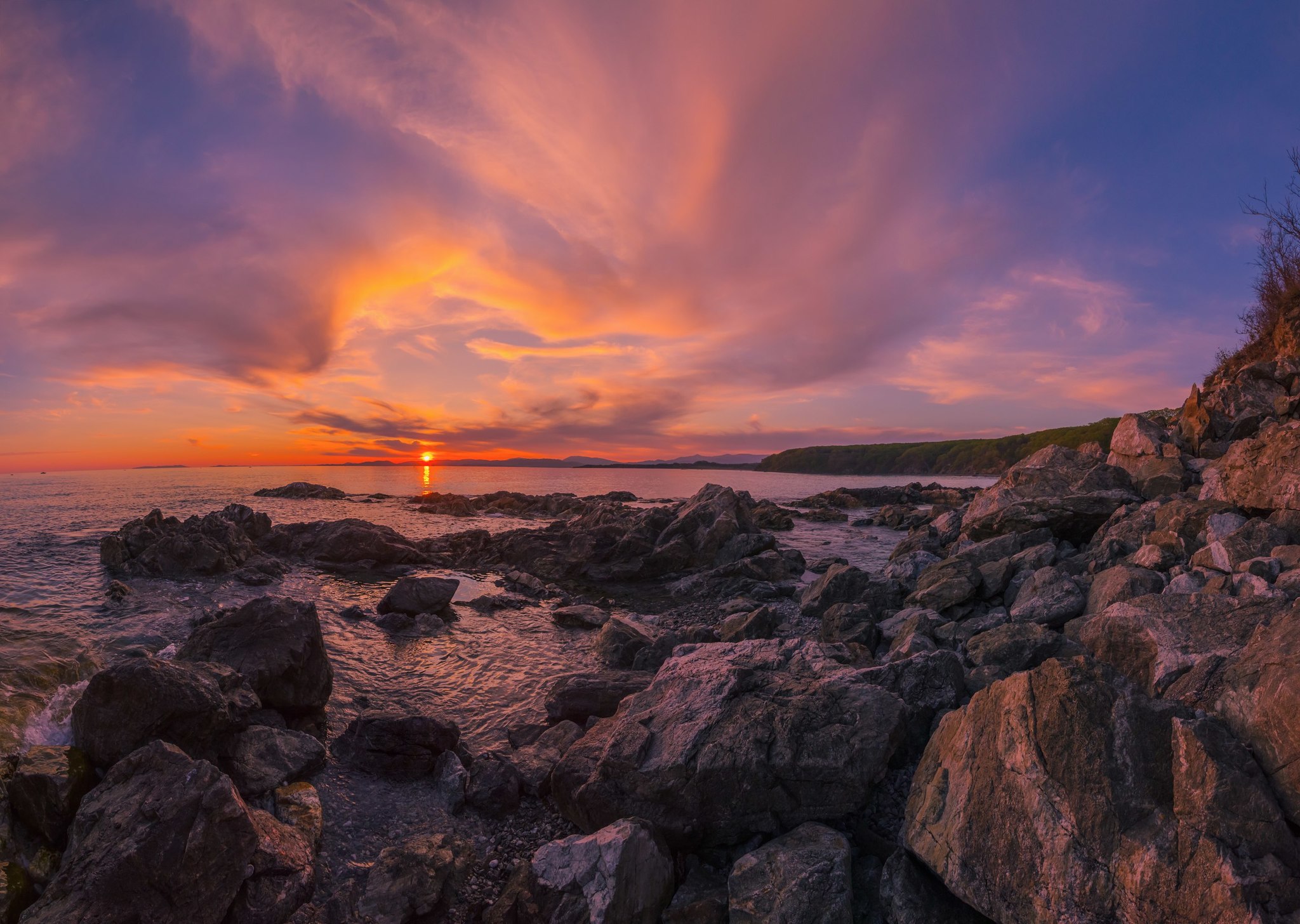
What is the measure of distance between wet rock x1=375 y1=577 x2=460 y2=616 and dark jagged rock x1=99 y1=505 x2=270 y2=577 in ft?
38.4

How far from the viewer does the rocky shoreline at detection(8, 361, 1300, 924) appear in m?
5.02

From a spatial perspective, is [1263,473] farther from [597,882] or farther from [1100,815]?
[597,882]

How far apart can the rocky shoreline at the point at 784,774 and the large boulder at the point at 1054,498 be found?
3.75m

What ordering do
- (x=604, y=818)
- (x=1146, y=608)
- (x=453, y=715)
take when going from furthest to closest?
(x=453, y=715) → (x=1146, y=608) → (x=604, y=818)

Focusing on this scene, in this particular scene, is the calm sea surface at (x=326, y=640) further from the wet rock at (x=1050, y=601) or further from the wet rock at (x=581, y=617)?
the wet rock at (x=1050, y=601)

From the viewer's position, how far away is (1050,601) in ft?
39.8

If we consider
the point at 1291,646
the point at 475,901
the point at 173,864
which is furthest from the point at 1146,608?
the point at 173,864

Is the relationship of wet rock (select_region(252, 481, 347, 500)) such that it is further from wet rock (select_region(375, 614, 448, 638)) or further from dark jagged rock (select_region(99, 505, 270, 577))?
wet rock (select_region(375, 614, 448, 638))

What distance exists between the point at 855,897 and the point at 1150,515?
15.5 meters

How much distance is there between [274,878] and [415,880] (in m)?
1.69

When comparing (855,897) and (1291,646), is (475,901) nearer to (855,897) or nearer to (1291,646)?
(855,897)

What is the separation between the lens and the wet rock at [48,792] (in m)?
6.89

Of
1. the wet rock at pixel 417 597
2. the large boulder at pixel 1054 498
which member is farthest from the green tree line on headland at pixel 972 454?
the wet rock at pixel 417 597

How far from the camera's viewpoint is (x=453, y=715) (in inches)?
506
